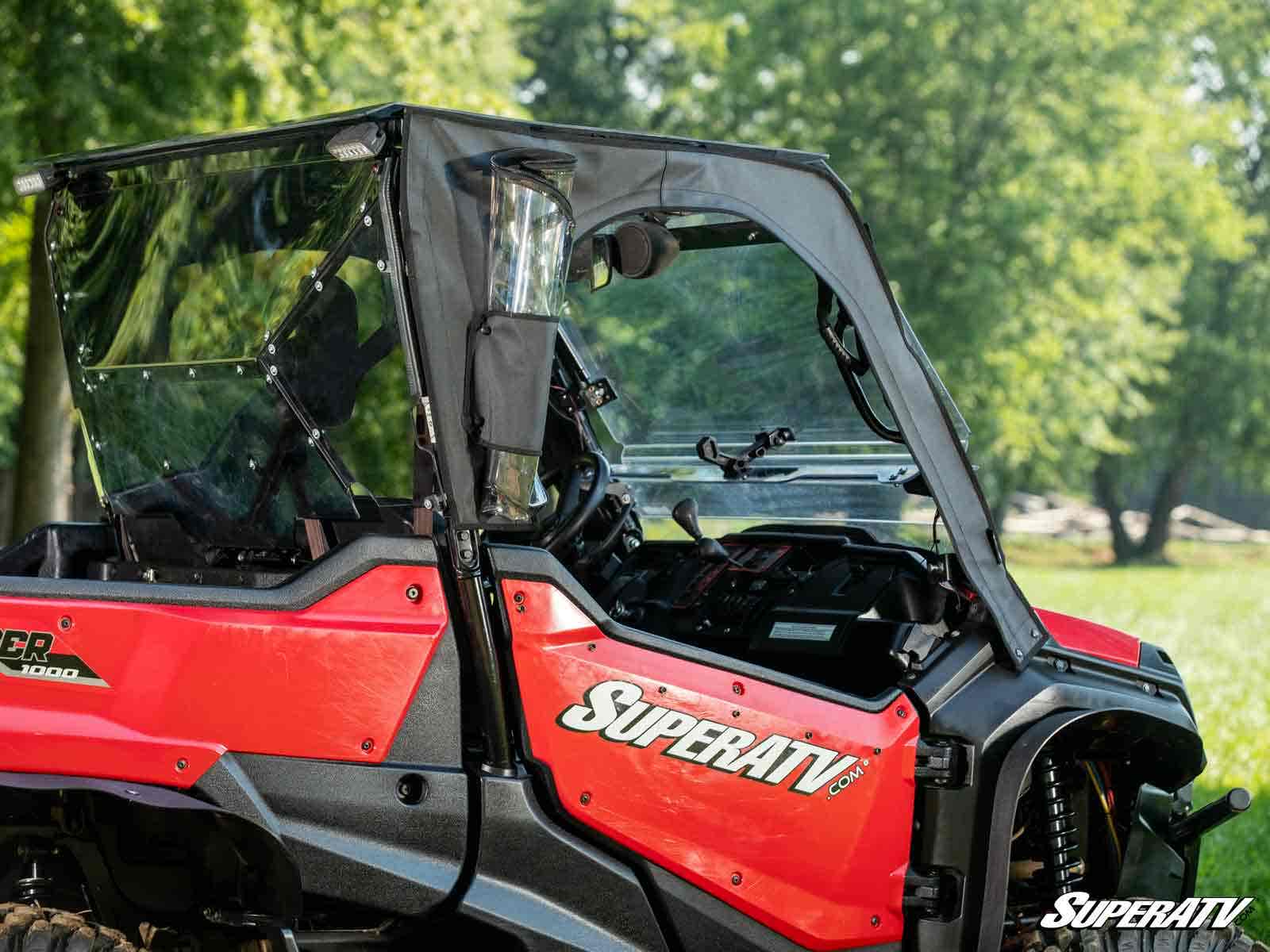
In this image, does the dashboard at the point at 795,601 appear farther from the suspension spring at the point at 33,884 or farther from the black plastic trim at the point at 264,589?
the suspension spring at the point at 33,884

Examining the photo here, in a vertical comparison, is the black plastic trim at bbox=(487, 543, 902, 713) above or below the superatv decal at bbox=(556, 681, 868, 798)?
above

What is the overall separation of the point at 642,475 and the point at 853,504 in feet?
2.55

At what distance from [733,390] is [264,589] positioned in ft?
5.78

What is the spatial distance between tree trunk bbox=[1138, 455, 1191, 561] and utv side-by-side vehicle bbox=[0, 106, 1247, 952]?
117ft

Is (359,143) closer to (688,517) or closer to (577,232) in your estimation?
(577,232)

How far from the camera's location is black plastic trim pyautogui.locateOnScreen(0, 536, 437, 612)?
3.12 m

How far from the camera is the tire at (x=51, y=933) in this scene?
3090mm

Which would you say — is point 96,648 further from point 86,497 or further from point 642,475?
point 86,497

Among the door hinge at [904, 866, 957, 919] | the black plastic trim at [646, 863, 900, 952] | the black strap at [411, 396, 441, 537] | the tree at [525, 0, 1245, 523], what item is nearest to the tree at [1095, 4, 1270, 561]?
the tree at [525, 0, 1245, 523]

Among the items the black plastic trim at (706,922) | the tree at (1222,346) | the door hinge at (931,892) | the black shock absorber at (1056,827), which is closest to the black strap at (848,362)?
the black shock absorber at (1056,827)

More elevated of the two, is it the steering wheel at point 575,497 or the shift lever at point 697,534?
the steering wheel at point 575,497

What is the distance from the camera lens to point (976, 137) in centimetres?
2472

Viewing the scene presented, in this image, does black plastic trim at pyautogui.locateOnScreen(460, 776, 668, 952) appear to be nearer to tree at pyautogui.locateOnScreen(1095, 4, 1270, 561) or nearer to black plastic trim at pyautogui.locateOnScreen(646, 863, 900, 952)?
black plastic trim at pyautogui.locateOnScreen(646, 863, 900, 952)

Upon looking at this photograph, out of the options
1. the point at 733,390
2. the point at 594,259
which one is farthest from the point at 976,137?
the point at 594,259
